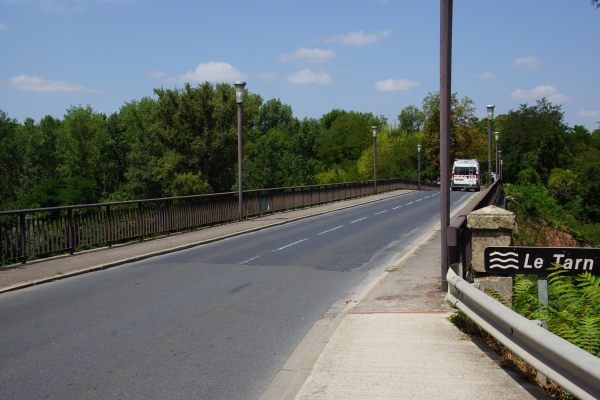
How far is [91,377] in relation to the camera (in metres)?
5.66

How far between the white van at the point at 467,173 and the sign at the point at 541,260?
53933 mm

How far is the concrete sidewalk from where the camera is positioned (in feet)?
15.9

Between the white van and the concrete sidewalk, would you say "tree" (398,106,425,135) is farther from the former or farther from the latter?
the concrete sidewalk

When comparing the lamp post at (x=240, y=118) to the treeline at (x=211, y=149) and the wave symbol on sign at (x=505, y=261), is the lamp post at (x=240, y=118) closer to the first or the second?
the wave symbol on sign at (x=505, y=261)

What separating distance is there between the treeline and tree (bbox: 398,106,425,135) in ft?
96.7

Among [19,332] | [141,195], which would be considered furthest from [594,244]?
[141,195]

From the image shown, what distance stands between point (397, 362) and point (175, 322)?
11.1 feet

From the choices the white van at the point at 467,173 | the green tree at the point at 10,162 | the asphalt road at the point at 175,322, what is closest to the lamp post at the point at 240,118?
the asphalt road at the point at 175,322

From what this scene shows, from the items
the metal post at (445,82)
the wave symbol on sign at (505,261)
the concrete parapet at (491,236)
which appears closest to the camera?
the wave symbol on sign at (505,261)

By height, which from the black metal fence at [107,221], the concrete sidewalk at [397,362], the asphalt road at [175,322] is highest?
the black metal fence at [107,221]

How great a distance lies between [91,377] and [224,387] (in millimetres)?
1310

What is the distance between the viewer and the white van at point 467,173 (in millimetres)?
58875

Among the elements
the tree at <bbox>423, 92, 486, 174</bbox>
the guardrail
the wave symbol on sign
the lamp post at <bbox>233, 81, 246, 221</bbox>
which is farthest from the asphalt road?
the tree at <bbox>423, 92, 486, 174</bbox>

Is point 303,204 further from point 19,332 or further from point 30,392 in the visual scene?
point 30,392
